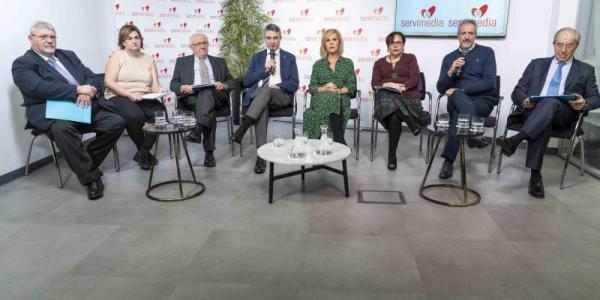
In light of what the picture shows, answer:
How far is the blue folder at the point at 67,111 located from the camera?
341 centimetres

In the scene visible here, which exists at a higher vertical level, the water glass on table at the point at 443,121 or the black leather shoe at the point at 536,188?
the water glass on table at the point at 443,121

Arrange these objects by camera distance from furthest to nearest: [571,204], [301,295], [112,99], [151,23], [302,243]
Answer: [151,23]
[112,99]
[571,204]
[302,243]
[301,295]

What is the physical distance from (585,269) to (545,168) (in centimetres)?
212

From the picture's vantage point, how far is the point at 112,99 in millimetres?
4055

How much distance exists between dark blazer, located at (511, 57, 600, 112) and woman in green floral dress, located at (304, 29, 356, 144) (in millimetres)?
1519

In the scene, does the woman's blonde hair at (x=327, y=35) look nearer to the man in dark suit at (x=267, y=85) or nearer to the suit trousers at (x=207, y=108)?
Answer: the man in dark suit at (x=267, y=85)

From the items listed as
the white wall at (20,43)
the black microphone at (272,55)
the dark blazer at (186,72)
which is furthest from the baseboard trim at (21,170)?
the black microphone at (272,55)

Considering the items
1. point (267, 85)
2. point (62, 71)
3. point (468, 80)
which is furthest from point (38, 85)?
point (468, 80)

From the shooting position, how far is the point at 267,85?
4.55 metres

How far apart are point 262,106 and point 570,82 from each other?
269cm

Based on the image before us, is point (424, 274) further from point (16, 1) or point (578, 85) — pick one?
point (16, 1)

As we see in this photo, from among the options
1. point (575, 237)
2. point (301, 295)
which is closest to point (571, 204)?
point (575, 237)

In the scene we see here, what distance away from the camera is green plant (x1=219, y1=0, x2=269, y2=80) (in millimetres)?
5758

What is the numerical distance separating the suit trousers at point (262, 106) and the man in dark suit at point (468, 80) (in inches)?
63.7
